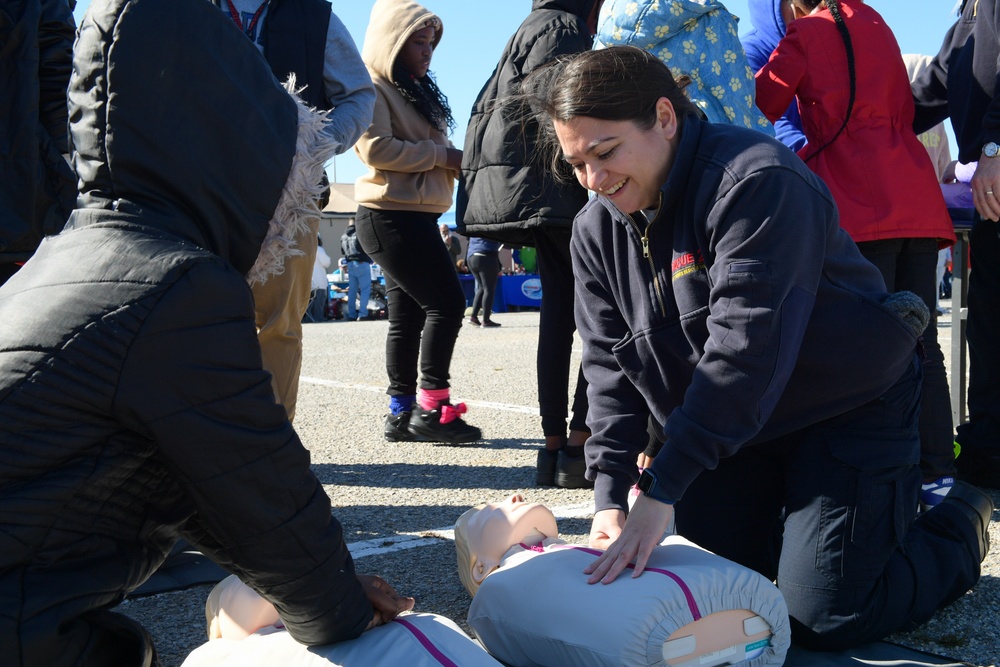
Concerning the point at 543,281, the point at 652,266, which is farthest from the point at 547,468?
the point at 652,266

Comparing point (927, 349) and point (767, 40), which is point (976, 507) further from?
point (767, 40)

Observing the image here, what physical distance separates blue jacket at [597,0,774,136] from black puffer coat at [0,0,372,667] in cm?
201

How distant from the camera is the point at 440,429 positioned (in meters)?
4.79

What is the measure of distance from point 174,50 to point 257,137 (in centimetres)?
18

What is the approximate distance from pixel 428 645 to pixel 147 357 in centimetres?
72

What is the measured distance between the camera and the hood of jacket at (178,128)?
1.48 m

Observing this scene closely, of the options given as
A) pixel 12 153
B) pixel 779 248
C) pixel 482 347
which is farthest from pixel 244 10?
pixel 482 347

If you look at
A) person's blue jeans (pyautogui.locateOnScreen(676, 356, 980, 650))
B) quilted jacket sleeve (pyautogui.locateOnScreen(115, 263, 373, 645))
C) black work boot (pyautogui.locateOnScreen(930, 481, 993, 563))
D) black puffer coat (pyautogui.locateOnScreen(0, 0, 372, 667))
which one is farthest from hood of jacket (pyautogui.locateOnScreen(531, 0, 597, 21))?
quilted jacket sleeve (pyautogui.locateOnScreen(115, 263, 373, 645))

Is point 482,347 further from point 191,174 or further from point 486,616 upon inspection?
point 191,174

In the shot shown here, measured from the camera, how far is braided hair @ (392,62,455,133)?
457 centimetres

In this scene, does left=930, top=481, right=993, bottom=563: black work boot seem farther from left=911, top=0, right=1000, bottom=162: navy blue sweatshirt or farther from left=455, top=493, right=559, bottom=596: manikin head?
left=911, top=0, right=1000, bottom=162: navy blue sweatshirt

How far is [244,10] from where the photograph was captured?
11.6ft

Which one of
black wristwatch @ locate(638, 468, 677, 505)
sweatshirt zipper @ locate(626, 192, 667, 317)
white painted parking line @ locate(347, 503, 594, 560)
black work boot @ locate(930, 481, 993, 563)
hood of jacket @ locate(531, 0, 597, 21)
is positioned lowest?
white painted parking line @ locate(347, 503, 594, 560)

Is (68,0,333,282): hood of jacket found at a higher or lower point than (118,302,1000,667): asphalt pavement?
higher
